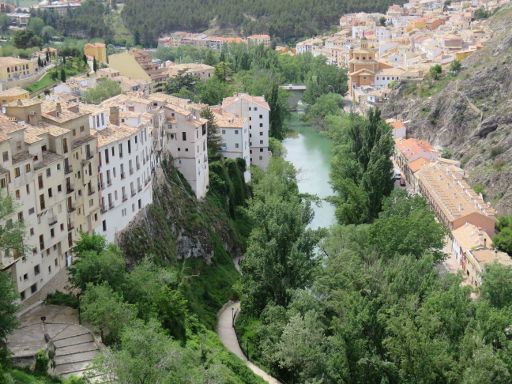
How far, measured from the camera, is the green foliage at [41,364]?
2662 centimetres

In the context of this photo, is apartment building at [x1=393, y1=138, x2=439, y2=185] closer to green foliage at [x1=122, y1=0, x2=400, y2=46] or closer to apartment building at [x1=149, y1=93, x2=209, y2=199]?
apartment building at [x1=149, y1=93, x2=209, y2=199]

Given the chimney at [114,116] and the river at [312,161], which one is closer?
the chimney at [114,116]

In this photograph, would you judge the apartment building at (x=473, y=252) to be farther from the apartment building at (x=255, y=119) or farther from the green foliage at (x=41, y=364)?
the green foliage at (x=41, y=364)

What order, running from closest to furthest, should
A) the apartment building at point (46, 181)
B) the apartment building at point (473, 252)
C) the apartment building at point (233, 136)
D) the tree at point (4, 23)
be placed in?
the apartment building at point (46, 181), the apartment building at point (473, 252), the apartment building at point (233, 136), the tree at point (4, 23)

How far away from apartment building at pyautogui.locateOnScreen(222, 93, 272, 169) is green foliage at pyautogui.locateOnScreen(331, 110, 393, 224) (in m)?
5.56

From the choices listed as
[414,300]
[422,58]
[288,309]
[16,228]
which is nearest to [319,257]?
[288,309]

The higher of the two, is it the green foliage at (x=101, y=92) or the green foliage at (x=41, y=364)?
the green foliage at (x=101, y=92)

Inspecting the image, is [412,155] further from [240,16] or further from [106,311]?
[240,16]

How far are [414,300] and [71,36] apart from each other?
110949 millimetres

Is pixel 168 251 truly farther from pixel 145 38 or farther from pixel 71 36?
pixel 145 38

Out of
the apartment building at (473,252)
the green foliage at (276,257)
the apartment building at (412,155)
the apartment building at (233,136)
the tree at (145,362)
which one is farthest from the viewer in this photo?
the apartment building at (412,155)

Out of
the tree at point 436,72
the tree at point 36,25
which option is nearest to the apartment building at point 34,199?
the tree at point 436,72

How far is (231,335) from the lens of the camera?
38.1 meters

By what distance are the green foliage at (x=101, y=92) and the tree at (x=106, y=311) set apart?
31.7 metres
